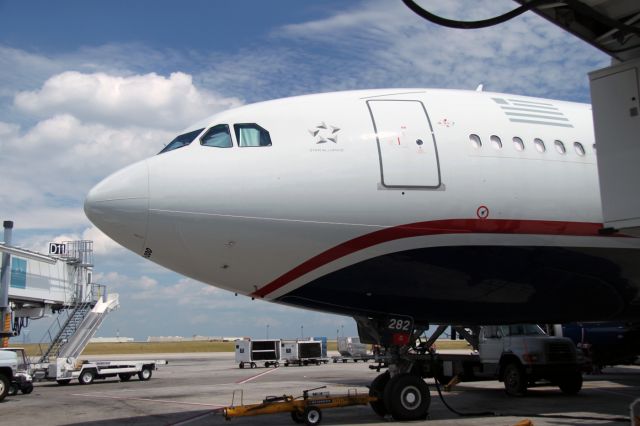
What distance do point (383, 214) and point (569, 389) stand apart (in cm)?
983

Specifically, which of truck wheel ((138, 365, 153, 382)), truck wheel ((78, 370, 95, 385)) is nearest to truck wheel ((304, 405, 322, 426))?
truck wheel ((78, 370, 95, 385))

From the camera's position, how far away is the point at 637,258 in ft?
36.1

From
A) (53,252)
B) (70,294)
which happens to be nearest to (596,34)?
(70,294)

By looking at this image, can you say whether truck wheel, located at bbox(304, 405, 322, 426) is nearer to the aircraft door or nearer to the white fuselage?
the white fuselage

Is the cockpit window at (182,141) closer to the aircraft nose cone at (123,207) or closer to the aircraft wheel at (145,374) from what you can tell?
the aircraft nose cone at (123,207)

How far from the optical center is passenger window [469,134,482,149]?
1069 centimetres

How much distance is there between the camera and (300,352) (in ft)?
128

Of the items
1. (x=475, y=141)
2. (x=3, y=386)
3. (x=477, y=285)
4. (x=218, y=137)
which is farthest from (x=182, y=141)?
(x=3, y=386)

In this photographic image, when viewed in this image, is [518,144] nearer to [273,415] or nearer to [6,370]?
[273,415]

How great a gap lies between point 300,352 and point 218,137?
30.3 meters

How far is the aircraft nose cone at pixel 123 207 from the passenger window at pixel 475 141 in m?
5.34

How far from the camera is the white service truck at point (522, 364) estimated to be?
16203 mm

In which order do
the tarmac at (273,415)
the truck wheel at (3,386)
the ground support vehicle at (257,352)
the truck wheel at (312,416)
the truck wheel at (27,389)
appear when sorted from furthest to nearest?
the ground support vehicle at (257,352) < the truck wheel at (27,389) < the truck wheel at (3,386) < the tarmac at (273,415) < the truck wheel at (312,416)

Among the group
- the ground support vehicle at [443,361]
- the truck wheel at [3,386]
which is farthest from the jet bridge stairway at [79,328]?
the ground support vehicle at [443,361]
